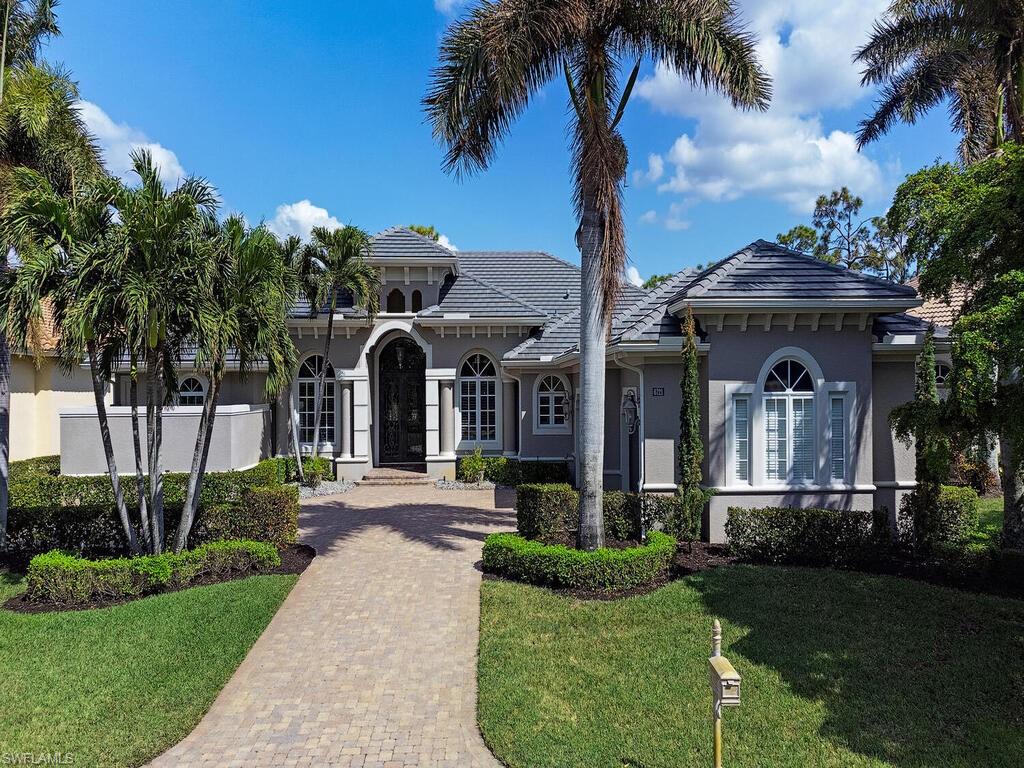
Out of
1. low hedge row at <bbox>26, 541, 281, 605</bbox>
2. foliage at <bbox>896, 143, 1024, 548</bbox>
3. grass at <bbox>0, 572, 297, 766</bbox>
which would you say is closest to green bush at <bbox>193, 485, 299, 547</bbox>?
low hedge row at <bbox>26, 541, 281, 605</bbox>

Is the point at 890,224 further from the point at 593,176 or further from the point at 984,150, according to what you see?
the point at 984,150

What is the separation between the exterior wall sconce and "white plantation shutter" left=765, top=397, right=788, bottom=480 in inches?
117

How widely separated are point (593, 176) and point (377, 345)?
12564 millimetres

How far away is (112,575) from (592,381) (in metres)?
7.74

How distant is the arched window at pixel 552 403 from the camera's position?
19.0 meters

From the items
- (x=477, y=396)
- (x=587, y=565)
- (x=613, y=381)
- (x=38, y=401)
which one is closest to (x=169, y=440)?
(x=477, y=396)

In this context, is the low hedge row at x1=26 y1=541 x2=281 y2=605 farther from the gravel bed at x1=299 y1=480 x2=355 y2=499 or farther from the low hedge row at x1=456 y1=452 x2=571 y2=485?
the low hedge row at x1=456 y1=452 x2=571 y2=485

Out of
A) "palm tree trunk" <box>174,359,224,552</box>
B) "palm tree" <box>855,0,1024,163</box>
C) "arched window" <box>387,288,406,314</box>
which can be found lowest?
"palm tree trunk" <box>174,359,224,552</box>

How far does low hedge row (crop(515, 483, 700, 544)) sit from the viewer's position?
1063 centimetres

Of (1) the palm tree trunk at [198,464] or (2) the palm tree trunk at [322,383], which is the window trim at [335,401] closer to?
(2) the palm tree trunk at [322,383]

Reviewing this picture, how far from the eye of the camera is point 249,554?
33.3ft

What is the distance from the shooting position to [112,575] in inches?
355

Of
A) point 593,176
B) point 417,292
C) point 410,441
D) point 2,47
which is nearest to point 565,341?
point 417,292

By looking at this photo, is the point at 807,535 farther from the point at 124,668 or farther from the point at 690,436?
the point at 124,668
